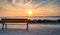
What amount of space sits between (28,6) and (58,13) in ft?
6.02

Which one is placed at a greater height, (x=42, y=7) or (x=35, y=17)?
(x=42, y=7)

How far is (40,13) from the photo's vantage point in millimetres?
8742

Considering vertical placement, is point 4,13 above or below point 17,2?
below

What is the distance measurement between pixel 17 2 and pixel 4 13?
1032 mm

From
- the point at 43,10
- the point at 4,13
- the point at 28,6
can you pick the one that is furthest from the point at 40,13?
the point at 4,13

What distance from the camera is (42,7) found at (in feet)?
29.0

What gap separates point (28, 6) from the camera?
8.90 meters

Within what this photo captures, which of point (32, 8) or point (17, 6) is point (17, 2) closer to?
point (17, 6)

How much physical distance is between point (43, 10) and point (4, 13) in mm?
2340

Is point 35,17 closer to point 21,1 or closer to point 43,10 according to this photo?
point 43,10

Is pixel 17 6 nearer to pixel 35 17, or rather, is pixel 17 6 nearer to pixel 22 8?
pixel 22 8

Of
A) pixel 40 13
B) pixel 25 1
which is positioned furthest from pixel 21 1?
pixel 40 13

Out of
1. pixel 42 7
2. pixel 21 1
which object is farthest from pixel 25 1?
pixel 42 7

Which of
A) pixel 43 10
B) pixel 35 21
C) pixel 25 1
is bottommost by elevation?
pixel 35 21
